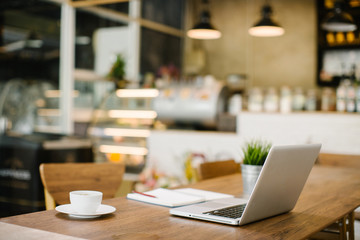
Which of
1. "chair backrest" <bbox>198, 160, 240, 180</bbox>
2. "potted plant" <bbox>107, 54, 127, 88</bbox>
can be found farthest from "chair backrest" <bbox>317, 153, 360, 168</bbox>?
"potted plant" <bbox>107, 54, 127, 88</bbox>

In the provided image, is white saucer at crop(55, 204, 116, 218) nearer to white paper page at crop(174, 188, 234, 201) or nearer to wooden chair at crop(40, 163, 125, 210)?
white paper page at crop(174, 188, 234, 201)

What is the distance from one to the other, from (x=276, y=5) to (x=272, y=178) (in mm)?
7522

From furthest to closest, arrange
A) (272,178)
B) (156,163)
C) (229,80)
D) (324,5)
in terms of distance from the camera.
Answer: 1. (229,80)
2. (324,5)
3. (156,163)
4. (272,178)

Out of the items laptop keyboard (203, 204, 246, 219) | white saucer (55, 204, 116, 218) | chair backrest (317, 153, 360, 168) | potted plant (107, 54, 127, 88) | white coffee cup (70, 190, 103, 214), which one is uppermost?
potted plant (107, 54, 127, 88)

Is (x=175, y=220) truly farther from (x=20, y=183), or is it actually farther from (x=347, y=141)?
(x=347, y=141)

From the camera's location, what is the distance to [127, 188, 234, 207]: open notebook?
1501mm

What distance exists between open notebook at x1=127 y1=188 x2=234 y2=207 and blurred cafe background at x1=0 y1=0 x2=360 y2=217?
162 cm

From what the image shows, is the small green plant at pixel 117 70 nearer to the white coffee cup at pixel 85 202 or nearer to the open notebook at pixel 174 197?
the open notebook at pixel 174 197

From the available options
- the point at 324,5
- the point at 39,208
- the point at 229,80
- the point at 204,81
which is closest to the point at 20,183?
the point at 39,208

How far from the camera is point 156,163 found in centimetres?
578

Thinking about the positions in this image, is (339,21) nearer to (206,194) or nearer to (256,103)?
(256,103)

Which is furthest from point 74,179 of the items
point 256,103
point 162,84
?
point 162,84

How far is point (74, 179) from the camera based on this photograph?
2.01 meters

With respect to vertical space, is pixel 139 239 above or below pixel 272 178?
below
